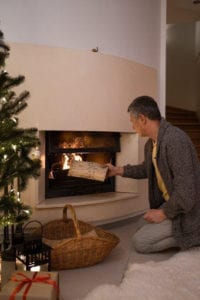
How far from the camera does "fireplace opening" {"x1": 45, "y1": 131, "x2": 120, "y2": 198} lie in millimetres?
2619

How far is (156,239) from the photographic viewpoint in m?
2.15

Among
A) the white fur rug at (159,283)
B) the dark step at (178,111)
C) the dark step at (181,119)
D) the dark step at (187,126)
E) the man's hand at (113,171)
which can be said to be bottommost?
the white fur rug at (159,283)

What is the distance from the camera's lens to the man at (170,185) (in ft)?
6.64

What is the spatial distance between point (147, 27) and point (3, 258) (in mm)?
2329

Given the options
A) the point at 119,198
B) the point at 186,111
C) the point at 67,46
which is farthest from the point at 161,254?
the point at 186,111

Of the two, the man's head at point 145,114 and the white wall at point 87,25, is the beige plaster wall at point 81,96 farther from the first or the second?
the man's head at point 145,114

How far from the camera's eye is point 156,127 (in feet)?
7.32

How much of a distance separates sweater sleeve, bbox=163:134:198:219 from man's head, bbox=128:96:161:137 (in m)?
0.21

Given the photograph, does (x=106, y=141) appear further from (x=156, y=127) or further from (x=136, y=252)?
(x=136, y=252)

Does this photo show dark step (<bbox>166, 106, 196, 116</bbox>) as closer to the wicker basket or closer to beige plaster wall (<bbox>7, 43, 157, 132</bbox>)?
beige plaster wall (<bbox>7, 43, 157, 132</bbox>)

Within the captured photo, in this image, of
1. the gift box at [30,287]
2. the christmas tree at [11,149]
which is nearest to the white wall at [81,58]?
the christmas tree at [11,149]

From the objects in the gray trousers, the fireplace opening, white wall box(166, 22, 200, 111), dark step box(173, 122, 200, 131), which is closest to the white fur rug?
the gray trousers

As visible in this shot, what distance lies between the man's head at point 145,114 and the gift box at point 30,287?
1.15 m

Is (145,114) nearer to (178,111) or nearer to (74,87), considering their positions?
(74,87)
